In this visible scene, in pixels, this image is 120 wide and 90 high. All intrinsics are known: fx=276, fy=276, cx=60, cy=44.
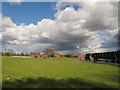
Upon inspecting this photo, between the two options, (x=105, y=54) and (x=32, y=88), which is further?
(x=105, y=54)

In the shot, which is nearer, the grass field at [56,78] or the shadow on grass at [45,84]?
the shadow on grass at [45,84]

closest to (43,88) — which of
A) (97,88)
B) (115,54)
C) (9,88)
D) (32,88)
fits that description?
(32,88)

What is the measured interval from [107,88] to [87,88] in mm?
1126

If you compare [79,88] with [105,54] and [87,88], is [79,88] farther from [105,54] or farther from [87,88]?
[105,54]

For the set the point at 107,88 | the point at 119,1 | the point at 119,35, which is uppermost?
the point at 119,1

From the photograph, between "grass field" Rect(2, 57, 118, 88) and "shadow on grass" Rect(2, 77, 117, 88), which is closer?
"shadow on grass" Rect(2, 77, 117, 88)

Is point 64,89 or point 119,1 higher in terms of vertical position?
point 119,1

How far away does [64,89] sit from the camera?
11.1 metres

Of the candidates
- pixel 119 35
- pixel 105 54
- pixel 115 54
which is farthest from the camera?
pixel 105 54

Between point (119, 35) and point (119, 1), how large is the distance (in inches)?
249

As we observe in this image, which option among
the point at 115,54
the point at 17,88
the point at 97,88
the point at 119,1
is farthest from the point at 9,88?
the point at 115,54

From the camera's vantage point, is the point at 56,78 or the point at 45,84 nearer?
the point at 45,84

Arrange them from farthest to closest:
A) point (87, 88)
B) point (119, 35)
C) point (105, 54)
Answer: point (105, 54), point (119, 35), point (87, 88)

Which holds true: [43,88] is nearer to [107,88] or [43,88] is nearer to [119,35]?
[107,88]
